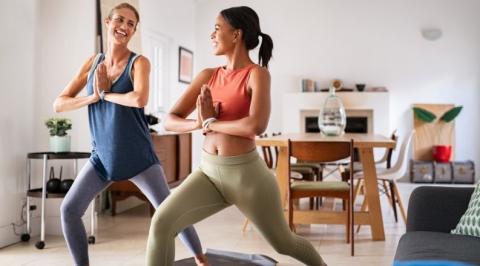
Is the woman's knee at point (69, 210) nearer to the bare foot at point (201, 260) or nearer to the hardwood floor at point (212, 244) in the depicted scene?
the bare foot at point (201, 260)

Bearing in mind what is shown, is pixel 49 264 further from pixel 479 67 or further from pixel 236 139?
pixel 479 67

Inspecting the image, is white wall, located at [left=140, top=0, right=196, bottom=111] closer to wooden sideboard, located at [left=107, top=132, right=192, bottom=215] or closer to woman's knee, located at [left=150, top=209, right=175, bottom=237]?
wooden sideboard, located at [left=107, top=132, right=192, bottom=215]

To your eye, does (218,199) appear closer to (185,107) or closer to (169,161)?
(185,107)

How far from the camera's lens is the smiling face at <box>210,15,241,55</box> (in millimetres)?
2248

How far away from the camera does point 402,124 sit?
9.40m

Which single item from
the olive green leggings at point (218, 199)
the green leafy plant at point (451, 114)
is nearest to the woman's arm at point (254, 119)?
the olive green leggings at point (218, 199)

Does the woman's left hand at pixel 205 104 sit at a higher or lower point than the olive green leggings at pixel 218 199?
higher

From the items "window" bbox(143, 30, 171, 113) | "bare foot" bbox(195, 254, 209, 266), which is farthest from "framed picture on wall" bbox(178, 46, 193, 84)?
"bare foot" bbox(195, 254, 209, 266)

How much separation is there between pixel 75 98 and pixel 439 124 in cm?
765

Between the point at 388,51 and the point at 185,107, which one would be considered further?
the point at 388,51

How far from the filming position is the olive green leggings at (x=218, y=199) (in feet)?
6.86

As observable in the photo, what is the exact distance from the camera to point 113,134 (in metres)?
2.65

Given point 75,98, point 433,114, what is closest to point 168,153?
point 75,98

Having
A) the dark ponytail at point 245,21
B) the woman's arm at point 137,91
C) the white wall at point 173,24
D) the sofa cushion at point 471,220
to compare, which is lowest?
the sofa cushion at point 471,220
